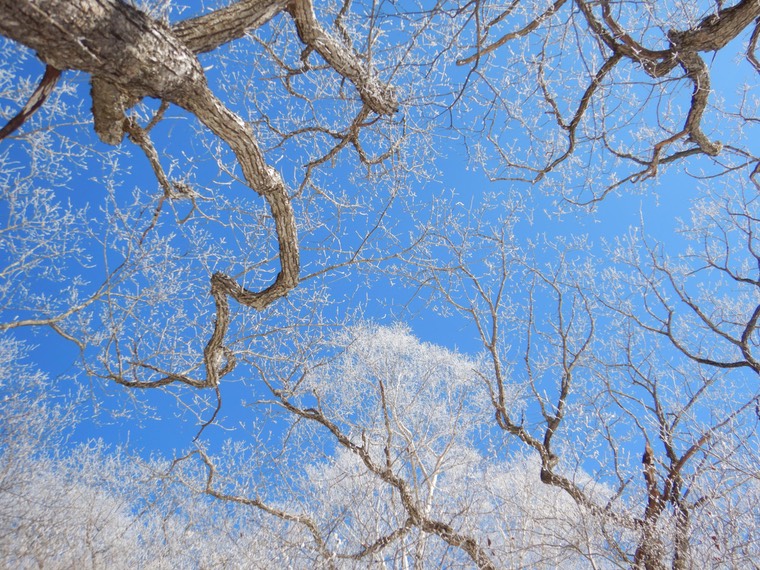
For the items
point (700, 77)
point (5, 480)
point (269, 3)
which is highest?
point (700, 77)

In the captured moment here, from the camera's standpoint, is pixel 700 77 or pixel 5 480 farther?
pixel 5 480

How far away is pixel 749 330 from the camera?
16.1ft

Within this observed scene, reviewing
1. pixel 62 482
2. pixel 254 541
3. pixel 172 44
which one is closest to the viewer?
pixel 172 44

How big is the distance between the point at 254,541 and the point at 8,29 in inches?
189

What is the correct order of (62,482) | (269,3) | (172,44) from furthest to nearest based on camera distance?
(62,482), (269,3), (172,44)

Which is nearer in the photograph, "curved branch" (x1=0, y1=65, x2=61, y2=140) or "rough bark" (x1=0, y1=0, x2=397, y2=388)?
"rough bark" (x1=0, y1=0, x2=397, y2=388)

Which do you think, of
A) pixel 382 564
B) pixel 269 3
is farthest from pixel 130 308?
pixel 382 564

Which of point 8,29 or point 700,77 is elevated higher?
point 700,77

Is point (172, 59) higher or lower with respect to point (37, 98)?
higher

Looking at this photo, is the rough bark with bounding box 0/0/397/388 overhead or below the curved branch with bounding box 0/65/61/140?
overhead

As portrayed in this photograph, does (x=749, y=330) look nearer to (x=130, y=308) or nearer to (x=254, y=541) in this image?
(x=254, y=541)

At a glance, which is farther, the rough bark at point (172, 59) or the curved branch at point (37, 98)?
the curved branch at point (37, 98)

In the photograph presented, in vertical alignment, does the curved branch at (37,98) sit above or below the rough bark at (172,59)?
below

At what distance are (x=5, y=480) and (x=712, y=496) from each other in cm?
787
